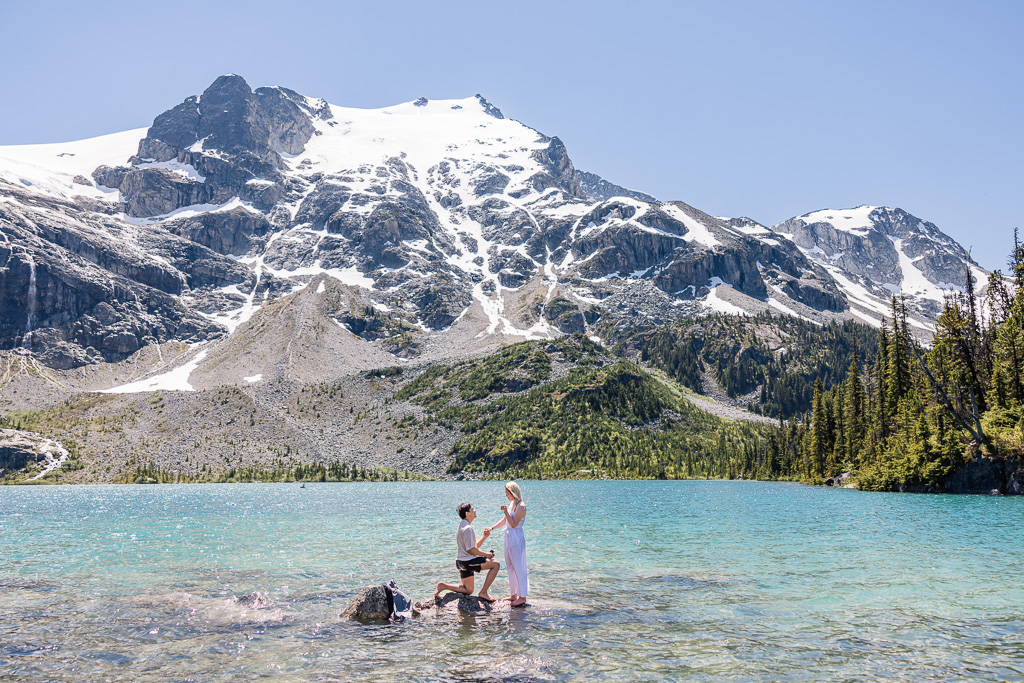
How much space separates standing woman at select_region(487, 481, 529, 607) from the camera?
1900 centimetres

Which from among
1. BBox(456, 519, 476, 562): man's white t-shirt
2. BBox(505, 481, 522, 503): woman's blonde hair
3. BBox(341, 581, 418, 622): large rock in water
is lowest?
BBox(341, 581, 418, 622): large rock in water

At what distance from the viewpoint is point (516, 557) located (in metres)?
19.6

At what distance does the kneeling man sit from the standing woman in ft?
2.30

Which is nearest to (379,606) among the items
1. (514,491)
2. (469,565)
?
(469,565)

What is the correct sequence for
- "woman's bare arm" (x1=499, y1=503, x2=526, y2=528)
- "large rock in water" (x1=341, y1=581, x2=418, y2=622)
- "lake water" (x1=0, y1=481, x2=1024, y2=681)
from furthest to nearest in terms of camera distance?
"large rock in water" (x1=341, y1=581, x2=418, y2=622), "woman's bare arm" (x1=499, y1=503, x2=526, y2=528), "lake water" (x1=0, y1=481, x2=1024, y2=681)

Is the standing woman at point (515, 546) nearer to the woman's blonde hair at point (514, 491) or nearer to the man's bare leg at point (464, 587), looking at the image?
the woman's blonde hair at point (514, 491)

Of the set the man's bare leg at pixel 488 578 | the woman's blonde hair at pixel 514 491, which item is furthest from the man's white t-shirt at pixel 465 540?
the woman's blonde hair at pixel 514 491

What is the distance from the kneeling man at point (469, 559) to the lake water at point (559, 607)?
1475mm

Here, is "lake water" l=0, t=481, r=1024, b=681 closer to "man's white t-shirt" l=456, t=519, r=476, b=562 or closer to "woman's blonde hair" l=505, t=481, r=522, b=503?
"man's white t-shirt" l=456, t=519, r=476, b=562

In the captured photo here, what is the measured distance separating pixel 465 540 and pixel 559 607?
363cm

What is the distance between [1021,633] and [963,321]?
7168 centimetres

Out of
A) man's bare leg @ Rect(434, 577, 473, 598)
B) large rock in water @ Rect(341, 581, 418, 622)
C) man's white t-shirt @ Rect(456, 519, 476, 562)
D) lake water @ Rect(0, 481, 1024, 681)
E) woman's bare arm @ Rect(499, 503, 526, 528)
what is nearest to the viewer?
lake water @ Rect(0, 481, 1024, 681)

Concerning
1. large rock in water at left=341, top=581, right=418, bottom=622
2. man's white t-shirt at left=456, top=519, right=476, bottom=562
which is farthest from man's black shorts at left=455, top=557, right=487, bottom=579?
large rock in water at left=341, top=581, right=418, bottom=622

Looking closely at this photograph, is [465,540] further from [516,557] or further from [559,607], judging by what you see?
[559,607]
